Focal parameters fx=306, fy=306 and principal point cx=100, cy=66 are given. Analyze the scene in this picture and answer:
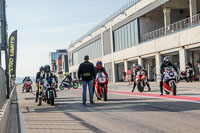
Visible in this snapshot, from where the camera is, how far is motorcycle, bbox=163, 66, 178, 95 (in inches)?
495

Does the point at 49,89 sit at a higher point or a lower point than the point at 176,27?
lower

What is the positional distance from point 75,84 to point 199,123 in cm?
2479

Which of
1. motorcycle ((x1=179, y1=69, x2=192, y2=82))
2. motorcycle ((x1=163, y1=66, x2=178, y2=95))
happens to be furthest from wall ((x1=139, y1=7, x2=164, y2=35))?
motorcycle ((x1=163, y1=66, x2=178, y2=95))

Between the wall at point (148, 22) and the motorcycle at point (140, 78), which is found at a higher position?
the wall at point (148, 22)

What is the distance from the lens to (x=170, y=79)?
41.4 ft

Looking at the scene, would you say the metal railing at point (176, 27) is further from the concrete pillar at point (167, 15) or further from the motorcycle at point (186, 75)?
the motorcycle at point (186, 75)

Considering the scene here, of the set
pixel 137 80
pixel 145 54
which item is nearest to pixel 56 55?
pixel 145 54

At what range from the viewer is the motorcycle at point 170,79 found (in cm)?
1256

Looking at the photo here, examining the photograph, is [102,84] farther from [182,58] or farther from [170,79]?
[182,58]

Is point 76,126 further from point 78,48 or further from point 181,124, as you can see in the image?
point 78,48

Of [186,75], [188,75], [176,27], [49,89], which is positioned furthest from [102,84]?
[176,27]

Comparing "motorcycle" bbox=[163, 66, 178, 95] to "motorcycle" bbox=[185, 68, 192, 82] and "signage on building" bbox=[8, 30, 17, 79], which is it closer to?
"motorcycle" bbox=[185, 68, 192, 82]

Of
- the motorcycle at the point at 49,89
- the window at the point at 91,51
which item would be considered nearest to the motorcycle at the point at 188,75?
the motorcycle at the point at 49,89

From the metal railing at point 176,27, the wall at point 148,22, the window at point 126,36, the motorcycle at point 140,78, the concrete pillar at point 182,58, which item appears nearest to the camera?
the motorcycle at point 140,78
